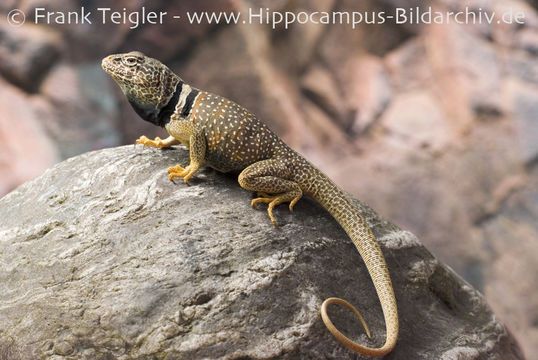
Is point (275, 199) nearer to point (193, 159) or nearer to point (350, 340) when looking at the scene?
point (193, 159)

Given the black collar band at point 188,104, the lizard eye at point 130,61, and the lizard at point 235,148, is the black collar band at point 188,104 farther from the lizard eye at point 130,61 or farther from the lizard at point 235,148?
the lizard eye at point 130,61

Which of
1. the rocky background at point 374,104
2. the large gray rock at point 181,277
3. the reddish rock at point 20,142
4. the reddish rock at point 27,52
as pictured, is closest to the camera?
the large gray rock at point 181,277

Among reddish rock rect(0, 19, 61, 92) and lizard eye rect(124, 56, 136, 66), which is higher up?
lizard eye rect(124, 56, 136, 66)

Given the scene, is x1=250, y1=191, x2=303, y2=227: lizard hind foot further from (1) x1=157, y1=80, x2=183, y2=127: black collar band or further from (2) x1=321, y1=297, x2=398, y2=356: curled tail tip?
(1) x1=157, y1=80, x2=183, y2=127: black collar band

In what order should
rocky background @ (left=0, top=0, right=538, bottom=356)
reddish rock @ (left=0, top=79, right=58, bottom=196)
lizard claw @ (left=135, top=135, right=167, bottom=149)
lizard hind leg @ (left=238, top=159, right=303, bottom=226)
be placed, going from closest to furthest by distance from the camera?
lizard hind leg @ (left=238, top=159, right=303, bottom=226), lizard claw @ (left=135, top=135, right=167, bottom=149), reddish rock @ (left=0, top=79, right=58, bottom=196), rocky background @ (left=0, top=0, right=538, bottom=356)

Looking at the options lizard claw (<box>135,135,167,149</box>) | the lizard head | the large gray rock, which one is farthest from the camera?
lizard claw (<box>135,135,167,149</box>)

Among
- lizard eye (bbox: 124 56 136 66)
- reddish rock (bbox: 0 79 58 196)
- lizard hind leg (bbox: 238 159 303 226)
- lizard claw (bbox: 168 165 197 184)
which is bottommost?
reddish rock (bbox: 0 79 58 196)

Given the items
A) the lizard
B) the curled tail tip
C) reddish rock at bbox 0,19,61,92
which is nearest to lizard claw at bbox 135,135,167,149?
the lizard

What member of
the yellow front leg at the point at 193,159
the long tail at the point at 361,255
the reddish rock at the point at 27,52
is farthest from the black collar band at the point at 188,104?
the reddish rock at the point at 27,52

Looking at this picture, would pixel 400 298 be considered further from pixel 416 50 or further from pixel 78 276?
pixel 416 50
